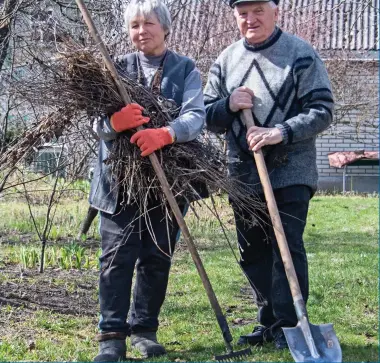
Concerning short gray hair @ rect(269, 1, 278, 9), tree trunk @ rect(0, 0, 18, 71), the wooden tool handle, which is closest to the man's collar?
short gray hair @ rect(269, 1, 278, 9)

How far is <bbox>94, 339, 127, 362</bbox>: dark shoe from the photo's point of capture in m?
4.03

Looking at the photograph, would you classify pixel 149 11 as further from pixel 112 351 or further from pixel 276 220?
pixel 112 351

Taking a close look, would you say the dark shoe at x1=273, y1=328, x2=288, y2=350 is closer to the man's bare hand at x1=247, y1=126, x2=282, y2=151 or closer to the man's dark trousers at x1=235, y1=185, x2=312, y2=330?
the man's dark trousers at x1=235, y1=185, x2=312, y2=330

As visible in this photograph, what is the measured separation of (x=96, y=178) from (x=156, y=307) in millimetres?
759

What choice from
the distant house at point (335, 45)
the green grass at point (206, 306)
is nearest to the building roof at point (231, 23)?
the distant house at point (335, 45)

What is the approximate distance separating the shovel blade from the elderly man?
0.33 metres

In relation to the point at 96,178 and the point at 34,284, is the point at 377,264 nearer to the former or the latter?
the point at 34,284

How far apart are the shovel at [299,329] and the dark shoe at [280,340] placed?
33 cm

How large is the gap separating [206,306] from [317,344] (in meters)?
1.95

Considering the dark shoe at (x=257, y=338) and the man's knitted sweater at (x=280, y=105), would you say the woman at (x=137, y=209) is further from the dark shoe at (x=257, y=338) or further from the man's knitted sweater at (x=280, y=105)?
the dark shoe at (x=257, y=338)

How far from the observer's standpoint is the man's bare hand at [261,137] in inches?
162

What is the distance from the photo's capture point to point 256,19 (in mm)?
4254

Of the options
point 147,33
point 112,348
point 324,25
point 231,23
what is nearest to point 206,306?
point 112,348

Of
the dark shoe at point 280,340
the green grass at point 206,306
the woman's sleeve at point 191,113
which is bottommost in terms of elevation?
the green grass at point 206,306
